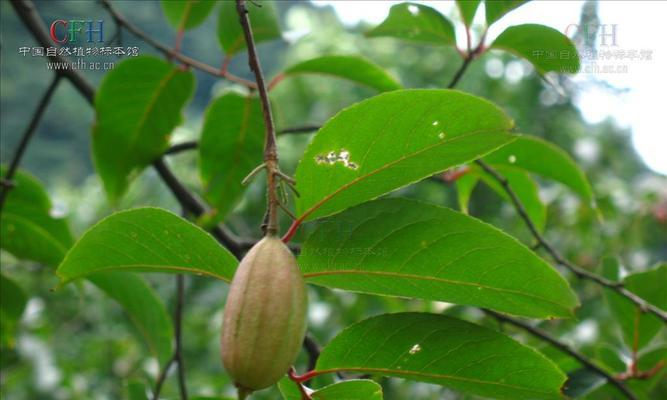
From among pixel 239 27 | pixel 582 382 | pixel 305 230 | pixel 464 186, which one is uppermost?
pixel 239 27

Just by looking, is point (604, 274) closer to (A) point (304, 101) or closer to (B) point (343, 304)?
(B) point (343, 304)

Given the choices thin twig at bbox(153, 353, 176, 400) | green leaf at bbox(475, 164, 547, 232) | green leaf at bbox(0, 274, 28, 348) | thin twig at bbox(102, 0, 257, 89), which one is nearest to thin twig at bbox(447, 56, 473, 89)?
green leaf at bbox(475, 164, 547, 232)

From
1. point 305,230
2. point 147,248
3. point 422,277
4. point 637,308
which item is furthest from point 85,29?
point 305,230

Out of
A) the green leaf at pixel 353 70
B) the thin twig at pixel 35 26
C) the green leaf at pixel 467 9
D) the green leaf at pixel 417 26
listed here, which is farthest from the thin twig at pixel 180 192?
the green leaf at pixel 467 9

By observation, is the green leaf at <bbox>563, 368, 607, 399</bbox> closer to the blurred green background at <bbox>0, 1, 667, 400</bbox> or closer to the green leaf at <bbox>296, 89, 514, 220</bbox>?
the blurred green background at <bbox>0, 1, 667, 400</bbox>

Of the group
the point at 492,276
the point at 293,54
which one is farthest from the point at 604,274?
the point at 293,54

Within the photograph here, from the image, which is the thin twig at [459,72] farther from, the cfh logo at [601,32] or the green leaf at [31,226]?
the green leaf at [31,226]

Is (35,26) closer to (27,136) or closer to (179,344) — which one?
(27,136)
